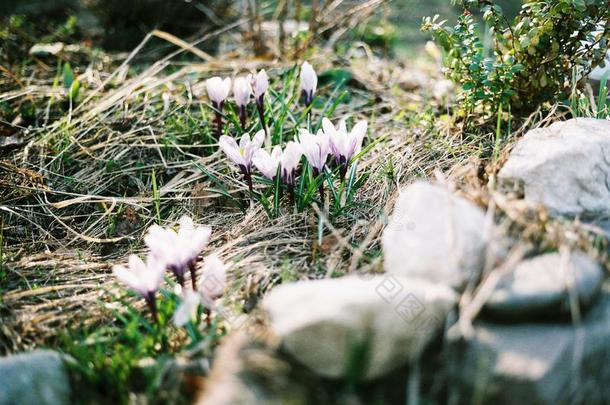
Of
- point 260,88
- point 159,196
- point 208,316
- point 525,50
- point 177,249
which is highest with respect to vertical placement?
point 525,50

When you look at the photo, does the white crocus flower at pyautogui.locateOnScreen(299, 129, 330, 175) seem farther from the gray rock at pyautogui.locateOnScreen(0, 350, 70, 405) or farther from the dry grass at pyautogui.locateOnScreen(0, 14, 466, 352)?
the gray rock at pyautogui.locateOnScreen(0, 350, 70, 405)

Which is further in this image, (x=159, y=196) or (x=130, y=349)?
(x=159, y=196)

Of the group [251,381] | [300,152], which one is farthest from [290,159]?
[251,381]

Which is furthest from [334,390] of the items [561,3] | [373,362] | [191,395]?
[561,3]

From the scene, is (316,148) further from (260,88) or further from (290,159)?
(260,88)

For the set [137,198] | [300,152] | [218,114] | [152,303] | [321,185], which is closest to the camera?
[152,303]

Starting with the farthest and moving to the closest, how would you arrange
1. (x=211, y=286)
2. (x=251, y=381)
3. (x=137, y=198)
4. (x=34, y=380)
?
(x=137, y=198)
(x=211, y=286)
(x=34, y=380)
(x=251, y=381)

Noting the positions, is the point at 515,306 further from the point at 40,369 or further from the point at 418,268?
the point at 40,369
